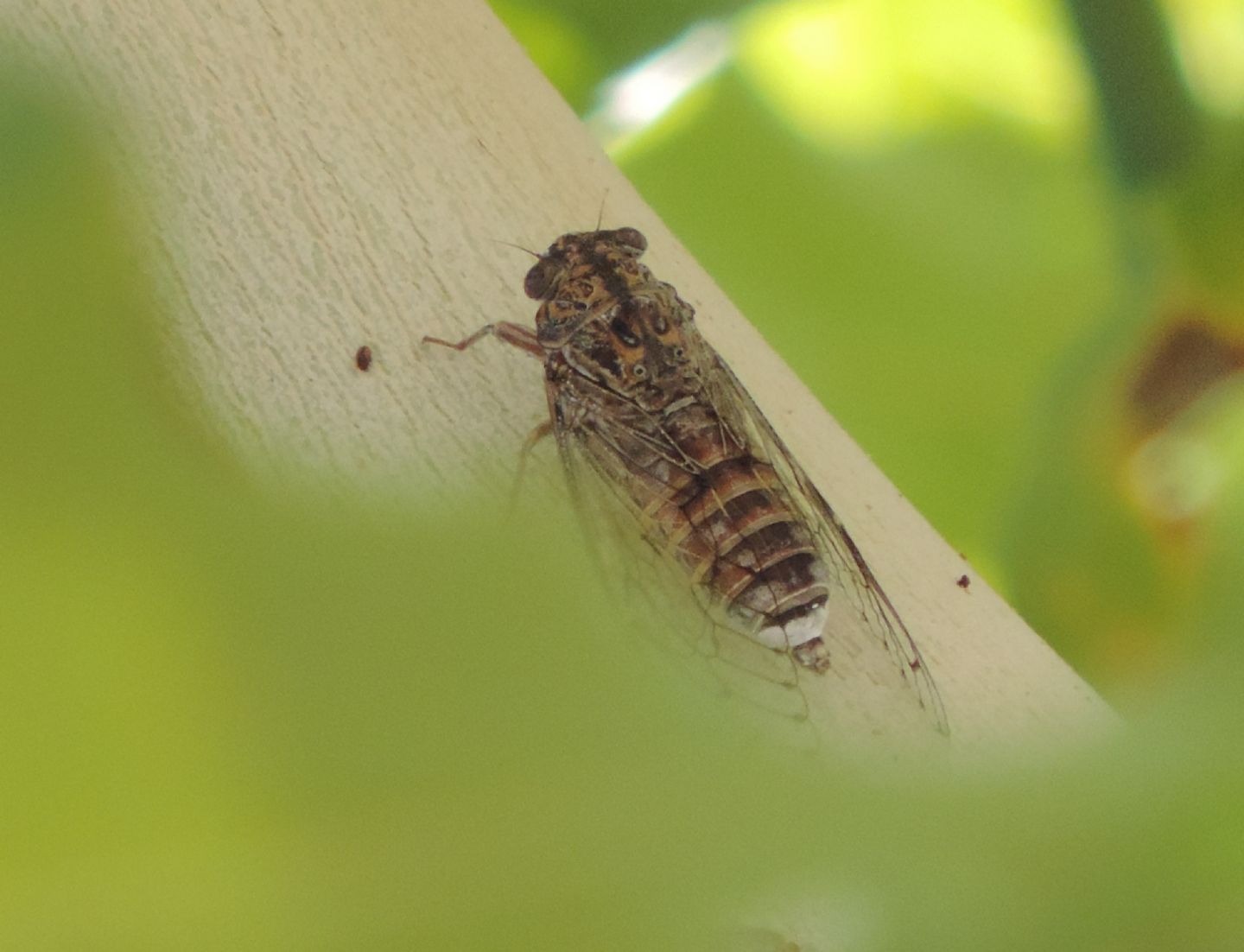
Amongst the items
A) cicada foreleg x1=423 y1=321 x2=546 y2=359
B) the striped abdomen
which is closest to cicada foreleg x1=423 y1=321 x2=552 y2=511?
cicada foreleg x1=423 y1=321 x2=546 y2=359

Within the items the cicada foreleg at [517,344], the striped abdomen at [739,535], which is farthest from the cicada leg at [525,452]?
the striped abdomen at [739,535]

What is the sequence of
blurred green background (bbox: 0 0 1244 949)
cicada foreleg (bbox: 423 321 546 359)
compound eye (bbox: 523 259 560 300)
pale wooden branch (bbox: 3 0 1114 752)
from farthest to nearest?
compound eye (bbox: 523 259 560 300) → cicada foreleg (bbox: 423 321 546 359) → pale wooden branch (bbox: 3 0 1114 752) → blurred green background (bbox: 0 0 1244 949)

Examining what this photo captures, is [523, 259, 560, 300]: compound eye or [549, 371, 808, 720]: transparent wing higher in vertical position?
[523, 259, 560, 300]: compound eye

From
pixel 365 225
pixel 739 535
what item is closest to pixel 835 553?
pixel 739 535

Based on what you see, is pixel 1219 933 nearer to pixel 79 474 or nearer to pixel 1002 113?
pixel 79 474

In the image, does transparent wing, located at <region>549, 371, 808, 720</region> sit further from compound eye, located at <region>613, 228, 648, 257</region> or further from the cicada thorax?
compound eye, located at <region>613, 228, 648, 257</region>

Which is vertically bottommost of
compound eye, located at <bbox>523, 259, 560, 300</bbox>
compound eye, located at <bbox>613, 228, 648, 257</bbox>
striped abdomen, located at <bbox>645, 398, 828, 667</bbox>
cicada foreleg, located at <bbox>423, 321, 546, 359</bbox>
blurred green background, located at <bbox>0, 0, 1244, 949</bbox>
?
blurred green background, located at <bbox>0, 0, 1244, 949</bbox>

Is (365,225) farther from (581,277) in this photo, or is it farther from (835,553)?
(835,553)

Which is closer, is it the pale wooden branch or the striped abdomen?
the pale wooden branch
